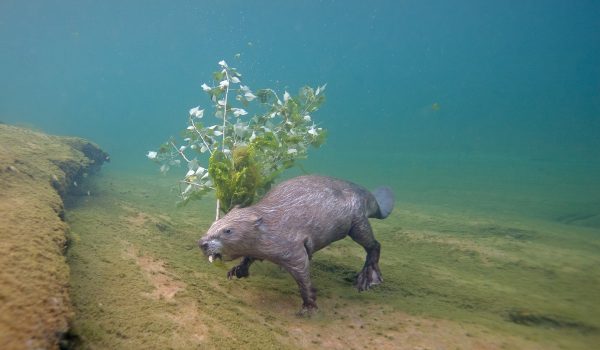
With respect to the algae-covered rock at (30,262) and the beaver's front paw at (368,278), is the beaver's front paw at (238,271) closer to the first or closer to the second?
the beaver's front paw at (368,278)

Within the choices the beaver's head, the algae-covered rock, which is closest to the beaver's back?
the beaver's head

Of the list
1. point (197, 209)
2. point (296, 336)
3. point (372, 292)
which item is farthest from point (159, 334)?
point (197, 209)

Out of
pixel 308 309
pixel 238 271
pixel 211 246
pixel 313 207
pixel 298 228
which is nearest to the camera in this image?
pixel 211 246

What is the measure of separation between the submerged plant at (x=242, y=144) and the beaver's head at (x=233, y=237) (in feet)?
Result: 2.18

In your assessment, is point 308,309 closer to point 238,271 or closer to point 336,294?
point 336,294

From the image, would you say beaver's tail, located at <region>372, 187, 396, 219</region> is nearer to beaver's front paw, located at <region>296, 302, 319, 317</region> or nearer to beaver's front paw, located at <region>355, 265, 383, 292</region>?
beaver's front paw, located at <region>355, 265, 383, 292</region>

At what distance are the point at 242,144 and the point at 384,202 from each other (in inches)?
87.6

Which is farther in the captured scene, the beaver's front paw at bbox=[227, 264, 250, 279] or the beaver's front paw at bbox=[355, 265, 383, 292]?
the beaver's front paw at bbox=[355, 265, 383, 292]

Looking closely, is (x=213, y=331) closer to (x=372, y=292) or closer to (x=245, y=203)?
(x=245, y=203)

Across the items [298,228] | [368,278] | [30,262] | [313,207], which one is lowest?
[368,278]

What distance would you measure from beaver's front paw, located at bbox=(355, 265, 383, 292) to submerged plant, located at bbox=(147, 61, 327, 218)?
5.29 feet

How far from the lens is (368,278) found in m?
3.94

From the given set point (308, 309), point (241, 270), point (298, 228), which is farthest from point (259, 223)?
point (308, 309)

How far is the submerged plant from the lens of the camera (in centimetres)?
384
